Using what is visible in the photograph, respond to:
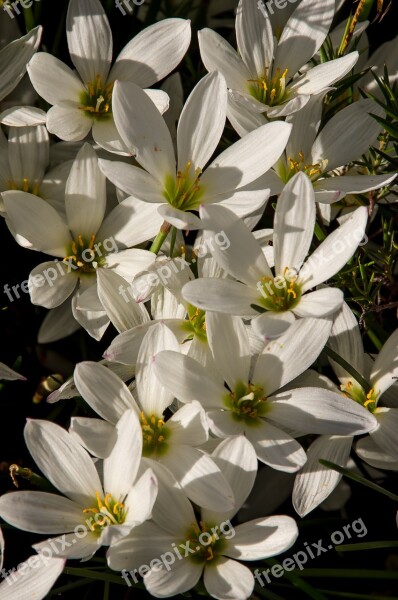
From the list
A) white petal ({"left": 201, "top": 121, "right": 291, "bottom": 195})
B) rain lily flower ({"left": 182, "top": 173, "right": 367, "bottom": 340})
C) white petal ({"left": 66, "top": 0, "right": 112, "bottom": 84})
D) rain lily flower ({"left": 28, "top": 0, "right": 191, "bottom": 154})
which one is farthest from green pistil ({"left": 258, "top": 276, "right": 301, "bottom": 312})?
white petal ({"left": 66, "top": 0, "right": 112, "bottom": 84})

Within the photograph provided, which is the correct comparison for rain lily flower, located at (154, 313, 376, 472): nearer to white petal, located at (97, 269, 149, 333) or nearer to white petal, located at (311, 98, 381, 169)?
white petal, located at (97, 269, 149, 333)

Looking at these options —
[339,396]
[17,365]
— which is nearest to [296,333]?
[339,396]

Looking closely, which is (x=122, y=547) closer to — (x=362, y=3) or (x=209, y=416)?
(x=209, y=416)

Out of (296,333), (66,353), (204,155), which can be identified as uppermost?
(204,155)

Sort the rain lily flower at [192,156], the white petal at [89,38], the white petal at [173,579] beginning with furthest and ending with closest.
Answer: the white petal at [89,38] < the rain lily flower at [192,156] < the white petal at [173,579]

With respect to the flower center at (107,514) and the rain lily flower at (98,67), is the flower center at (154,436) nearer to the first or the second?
the flower center at (107,514)

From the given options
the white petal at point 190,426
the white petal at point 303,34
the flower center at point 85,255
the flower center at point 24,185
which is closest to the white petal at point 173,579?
the white petal at point 190,426
